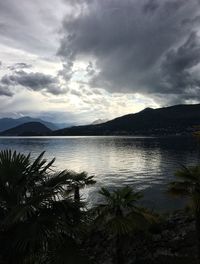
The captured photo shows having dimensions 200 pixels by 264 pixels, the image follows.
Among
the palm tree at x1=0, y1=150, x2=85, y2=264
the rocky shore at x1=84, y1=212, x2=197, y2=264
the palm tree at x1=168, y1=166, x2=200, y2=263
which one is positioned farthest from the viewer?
the rocky shore at x1=84, y1=212, x2=197, y2=264

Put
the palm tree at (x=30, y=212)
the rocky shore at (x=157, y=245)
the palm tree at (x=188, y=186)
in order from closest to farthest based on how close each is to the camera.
→ the palm tree at (x=30, y=212) → the palm tree at (x=188, y=186) → the rocky shore at (x=157, y=245)

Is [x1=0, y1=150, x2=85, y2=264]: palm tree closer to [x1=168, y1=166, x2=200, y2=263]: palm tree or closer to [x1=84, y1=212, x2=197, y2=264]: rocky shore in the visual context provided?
[x1=168, y1=166, x2=200, y2=263]: palm tree

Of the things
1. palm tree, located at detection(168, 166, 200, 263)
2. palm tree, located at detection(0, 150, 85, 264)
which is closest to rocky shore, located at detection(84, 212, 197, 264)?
palm tree, located at detection(168, 166, 200, 263)

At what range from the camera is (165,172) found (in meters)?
96.1

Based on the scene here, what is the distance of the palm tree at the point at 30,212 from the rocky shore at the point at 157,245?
13.7m

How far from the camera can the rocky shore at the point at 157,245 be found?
2112cm

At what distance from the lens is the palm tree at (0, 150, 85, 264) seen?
27.1 ft

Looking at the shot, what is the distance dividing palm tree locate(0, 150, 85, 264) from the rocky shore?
44.9ft

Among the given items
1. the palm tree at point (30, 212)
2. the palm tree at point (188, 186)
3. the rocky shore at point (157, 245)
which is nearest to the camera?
the palm tree at point (30, 212)

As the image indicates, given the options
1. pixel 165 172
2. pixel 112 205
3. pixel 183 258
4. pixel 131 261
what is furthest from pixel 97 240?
pixel 165 172

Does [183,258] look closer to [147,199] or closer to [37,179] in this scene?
[37,179]

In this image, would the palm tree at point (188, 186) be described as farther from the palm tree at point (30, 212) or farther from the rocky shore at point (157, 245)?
the palm tree at point (30, 212)

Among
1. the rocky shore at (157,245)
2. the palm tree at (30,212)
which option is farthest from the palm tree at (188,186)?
the palm tree at (30,212)

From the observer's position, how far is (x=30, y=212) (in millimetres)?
8766
